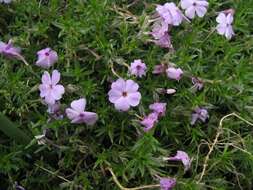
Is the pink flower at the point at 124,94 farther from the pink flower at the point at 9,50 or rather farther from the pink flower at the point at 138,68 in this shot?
the pink flower at the point at 9,50

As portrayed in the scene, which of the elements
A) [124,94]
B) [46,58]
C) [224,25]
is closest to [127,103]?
[124,94]

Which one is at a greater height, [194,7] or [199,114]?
[194,7]

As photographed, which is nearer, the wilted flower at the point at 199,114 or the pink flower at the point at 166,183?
the pink flower at the point at 166,183

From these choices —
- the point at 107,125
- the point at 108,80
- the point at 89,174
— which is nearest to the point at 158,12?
the point at 108,80

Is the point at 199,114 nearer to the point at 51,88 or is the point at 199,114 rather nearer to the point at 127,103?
the point at 127,103

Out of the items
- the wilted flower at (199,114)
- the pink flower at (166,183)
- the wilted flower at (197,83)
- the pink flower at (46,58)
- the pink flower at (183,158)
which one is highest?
the pink flower at (46,58)

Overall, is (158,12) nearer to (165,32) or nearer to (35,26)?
(165,32)

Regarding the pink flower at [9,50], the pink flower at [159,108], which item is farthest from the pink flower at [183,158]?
the pink flower at [9,50]
